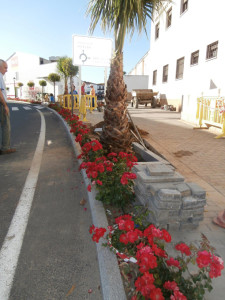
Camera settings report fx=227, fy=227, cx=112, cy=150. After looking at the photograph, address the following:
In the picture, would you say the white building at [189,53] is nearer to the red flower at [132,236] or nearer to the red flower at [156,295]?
the red flower at [132,236]

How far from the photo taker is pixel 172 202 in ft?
7.55

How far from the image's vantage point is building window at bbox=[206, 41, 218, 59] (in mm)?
12586

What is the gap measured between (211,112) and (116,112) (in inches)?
224

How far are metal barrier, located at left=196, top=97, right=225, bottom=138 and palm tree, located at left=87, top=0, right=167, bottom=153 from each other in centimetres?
441

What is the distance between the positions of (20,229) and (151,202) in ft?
5.08

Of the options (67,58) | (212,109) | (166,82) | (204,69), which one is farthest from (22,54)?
(212,109)

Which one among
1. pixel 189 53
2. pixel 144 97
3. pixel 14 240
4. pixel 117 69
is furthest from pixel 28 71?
pixel 14 240

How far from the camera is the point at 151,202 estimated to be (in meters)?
2.51

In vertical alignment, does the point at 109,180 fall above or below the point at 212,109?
below

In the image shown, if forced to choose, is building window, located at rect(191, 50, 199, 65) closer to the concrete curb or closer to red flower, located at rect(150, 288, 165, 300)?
the concrete curb

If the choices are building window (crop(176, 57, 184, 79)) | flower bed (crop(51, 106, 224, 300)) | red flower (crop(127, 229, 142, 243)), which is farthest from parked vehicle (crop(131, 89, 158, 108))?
red flower (crop(127, 229, 142, 243))

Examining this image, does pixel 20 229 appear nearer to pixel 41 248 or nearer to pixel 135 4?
pixel 41 248

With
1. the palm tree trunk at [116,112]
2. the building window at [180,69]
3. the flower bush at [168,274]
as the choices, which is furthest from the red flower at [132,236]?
the building window at [180,69]

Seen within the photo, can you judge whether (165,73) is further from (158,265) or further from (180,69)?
(158,265)
